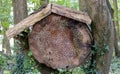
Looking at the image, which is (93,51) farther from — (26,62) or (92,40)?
(26,62)

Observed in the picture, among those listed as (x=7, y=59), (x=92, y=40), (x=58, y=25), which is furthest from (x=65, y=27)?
(x=7, y=59)

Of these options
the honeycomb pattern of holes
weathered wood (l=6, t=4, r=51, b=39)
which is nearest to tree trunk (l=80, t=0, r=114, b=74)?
the honeycomb pattern of holes

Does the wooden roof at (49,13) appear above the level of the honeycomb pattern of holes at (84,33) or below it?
above

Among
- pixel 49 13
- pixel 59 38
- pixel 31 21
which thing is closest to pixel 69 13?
pixel 49 13

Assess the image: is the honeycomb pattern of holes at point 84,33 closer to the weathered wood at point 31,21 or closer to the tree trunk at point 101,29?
the tree trunk at point 101,29

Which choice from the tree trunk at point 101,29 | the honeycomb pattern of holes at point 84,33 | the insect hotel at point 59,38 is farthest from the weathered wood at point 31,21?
the tree trunk at point 101,29

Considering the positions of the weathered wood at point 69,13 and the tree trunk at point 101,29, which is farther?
the tree trunk at point 101,29

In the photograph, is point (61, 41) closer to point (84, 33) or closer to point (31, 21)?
point (84, 33)

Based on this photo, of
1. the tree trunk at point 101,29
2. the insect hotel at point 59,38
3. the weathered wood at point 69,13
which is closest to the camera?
the weathered wood at point 69,13
